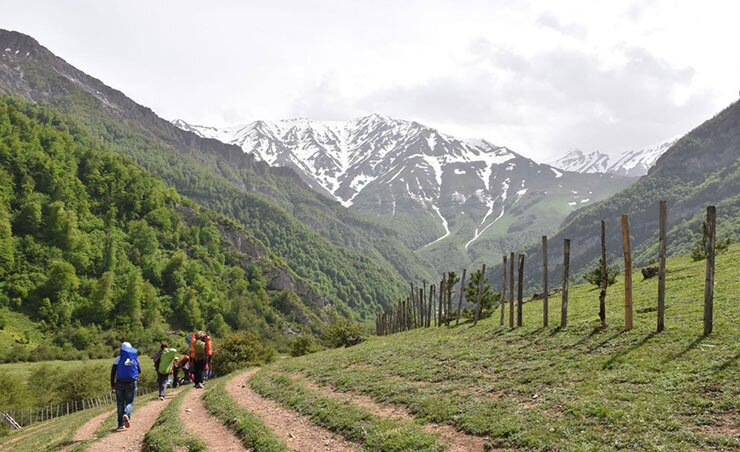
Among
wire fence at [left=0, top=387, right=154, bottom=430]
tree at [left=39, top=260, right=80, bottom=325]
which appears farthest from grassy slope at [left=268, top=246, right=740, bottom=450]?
tree at [left=39, top=260, right=80, bottom=325]

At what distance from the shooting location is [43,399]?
223 feet

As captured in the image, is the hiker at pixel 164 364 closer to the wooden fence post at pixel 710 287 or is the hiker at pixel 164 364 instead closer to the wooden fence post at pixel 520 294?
the wooden fence post at pixel 520 294

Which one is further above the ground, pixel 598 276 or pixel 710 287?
pixel 710 287

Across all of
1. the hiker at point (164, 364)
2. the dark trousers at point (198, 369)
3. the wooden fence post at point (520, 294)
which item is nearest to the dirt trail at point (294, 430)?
the hiker at point (164, 364)

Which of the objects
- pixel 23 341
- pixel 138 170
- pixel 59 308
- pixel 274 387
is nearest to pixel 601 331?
pixel 274 387

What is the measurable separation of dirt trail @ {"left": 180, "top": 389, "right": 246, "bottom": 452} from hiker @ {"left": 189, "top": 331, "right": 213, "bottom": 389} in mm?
3790

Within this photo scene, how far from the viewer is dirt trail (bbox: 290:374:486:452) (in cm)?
1127

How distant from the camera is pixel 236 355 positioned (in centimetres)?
5450

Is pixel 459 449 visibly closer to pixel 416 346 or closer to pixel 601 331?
pixel 601 331

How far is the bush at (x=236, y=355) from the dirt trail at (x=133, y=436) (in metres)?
30.4

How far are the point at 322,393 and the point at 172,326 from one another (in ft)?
454

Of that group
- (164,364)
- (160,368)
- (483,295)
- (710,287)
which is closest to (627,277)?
(710,287)

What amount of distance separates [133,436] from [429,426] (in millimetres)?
12051

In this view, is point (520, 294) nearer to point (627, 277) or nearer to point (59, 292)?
point (627, 277)
